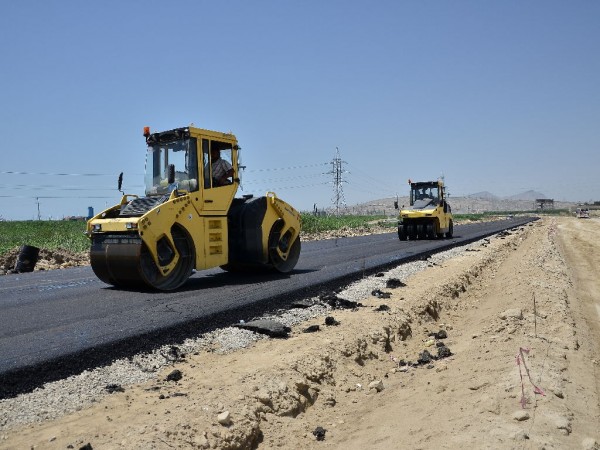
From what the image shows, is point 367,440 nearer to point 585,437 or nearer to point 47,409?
point 585,437

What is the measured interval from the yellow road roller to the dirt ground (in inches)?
125

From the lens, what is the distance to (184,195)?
9.28 metres

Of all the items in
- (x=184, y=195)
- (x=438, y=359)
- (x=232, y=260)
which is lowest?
(x=438, y=359)

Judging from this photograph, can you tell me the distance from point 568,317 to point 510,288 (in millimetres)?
3011

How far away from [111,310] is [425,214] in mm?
19311

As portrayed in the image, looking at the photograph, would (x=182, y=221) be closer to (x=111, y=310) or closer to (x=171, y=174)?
(x=171, y=174)

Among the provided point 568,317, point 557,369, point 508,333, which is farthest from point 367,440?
point 568,317

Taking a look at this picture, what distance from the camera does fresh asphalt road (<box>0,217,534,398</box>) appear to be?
5.45 meters

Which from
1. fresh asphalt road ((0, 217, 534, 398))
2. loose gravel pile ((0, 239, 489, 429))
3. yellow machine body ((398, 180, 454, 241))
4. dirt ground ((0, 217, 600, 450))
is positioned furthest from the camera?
yellow machine body ((398, 180, 454, 241))

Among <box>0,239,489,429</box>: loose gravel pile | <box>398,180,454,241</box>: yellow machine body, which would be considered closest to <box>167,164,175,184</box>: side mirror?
<box>0,239,489,429</box>: loose gravel pile

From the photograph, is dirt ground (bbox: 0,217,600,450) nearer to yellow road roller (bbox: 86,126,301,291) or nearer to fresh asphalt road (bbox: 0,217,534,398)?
fresh asphalt road (bbox: 0,217,534,398)

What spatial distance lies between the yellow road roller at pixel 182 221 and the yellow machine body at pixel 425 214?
15.1 metres

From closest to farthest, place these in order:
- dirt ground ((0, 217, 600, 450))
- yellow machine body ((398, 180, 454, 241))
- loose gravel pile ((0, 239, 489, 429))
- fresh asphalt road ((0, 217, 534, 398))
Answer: dirt ground ((0, 217, 600, 450)) < loose gravel pile ((0, 239, 489, 429)) < fresh asphalt road ((0, 217, 534, 398)) < yellow machine body ((398, 180, 454, 241))

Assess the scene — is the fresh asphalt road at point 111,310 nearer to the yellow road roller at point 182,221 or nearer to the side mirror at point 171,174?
the yellow road roller at point 182,221
